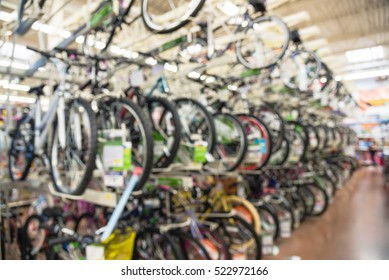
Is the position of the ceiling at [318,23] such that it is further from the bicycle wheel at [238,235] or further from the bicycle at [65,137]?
the bicycle wheel at [238,235]

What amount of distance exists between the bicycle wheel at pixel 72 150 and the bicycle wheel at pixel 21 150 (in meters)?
0.45

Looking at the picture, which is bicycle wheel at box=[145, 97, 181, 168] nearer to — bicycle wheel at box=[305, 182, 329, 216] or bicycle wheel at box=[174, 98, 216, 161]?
bicycle wheel at box=[174, 98, 216, 161]

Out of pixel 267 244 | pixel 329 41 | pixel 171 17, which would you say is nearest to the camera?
pixel 171 17

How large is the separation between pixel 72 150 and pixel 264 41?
1973mm

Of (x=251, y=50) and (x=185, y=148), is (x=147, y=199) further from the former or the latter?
(x=251, y=50)

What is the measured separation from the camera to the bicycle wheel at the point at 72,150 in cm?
166

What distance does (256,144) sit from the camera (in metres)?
2.64

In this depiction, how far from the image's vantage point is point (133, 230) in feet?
6.31

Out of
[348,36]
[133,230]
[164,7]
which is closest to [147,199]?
[133,230]

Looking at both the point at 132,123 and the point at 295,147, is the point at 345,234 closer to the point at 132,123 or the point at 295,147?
the point at 295,147

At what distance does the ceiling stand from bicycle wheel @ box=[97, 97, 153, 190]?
65 cm

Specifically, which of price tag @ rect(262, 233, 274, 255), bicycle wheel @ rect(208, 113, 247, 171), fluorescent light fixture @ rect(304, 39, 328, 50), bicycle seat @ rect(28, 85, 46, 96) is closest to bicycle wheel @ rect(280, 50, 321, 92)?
fluorescent light fixture @ rect(304, 39, 328, 50)

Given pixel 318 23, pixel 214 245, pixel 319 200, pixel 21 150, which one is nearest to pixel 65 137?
pixel 21 150
